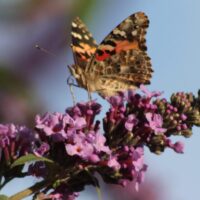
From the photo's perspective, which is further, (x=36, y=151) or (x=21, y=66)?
(x=21, y=66)

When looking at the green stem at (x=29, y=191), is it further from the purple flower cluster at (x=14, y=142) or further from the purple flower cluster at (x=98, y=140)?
the purple flower cluster at (x=14, y=142)

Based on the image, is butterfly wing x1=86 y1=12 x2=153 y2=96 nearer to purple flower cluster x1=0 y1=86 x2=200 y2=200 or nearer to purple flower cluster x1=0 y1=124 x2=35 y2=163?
purple flower cluster x1=0 y1=86 x2=200 y2=200

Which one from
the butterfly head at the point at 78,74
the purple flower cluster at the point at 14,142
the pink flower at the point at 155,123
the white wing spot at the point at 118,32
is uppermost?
the white wing spot at the point at 118,32

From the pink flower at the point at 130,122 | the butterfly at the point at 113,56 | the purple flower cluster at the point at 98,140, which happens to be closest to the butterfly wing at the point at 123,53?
the butterfly at the point at 113,56

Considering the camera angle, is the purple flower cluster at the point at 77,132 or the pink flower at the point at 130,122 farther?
the pink flower at the point at 130,122

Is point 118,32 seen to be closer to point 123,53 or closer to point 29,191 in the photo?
point 123,53

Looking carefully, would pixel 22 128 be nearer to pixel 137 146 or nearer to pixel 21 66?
pixel 137 146

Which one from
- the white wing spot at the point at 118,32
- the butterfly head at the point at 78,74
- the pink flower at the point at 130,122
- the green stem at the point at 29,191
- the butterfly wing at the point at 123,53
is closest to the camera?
the green stem at the point at 29,191

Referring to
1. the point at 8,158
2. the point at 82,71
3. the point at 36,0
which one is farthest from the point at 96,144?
the point at 36,0
